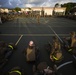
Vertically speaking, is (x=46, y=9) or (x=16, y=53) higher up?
(x=16, y=53)

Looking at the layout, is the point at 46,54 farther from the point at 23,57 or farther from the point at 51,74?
the point at 51,74

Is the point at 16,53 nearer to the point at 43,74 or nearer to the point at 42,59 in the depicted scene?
the point at 42,59

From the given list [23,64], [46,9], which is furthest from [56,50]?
[46,9]

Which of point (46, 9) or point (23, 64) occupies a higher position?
point (23, 64)

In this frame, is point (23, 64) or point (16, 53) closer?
point (23, 64)

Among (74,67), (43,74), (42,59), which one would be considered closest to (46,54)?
(42,59)

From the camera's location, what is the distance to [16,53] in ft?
41.9

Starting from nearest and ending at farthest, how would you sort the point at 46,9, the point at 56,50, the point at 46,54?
1. the point at 56,50
2. the point at 46,54
3. the point at 46,9

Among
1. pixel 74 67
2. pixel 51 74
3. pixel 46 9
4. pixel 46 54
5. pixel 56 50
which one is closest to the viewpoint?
pixel 51 74

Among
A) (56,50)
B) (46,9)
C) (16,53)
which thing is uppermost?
(56,50)

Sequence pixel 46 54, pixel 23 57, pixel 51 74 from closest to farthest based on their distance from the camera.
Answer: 1. pixel 51 74
2. pixel 23 57
3. pixel 46 54

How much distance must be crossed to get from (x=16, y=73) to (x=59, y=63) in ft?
12.9

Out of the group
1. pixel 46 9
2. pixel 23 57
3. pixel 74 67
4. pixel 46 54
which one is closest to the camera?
pixel 74 67

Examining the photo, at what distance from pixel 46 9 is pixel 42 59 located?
10172 cm
